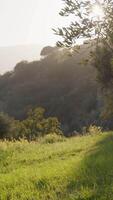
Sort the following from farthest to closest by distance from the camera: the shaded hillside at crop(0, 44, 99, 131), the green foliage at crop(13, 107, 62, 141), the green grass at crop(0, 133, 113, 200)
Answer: the shaded hillside at crop(0, 44, 99, 131) → the green foliage at crop(13, 107, 62, 141) → the green grass at crop(0, 133, 113, 200)

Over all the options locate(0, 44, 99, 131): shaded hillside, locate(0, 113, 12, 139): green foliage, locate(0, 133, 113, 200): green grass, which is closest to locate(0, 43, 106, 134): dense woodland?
locate(0, 44, 99, 131): shaded hillside

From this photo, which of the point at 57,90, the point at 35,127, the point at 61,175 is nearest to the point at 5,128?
the point at 35,127

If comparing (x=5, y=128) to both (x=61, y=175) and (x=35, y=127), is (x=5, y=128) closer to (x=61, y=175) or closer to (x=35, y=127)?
(x=35, y=127)

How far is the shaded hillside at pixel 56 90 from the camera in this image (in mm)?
77250

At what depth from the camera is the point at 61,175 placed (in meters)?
13.0

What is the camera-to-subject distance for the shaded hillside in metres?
77.2

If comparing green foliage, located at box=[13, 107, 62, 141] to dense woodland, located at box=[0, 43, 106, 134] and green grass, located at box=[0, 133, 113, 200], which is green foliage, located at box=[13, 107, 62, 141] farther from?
green grass, located at box=[0, 133, 113, 200]

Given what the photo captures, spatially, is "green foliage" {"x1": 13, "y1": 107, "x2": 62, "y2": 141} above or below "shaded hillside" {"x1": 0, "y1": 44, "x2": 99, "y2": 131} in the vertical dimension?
below

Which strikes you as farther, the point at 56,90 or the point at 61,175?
the point at 56,90

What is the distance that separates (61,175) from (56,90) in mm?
78682

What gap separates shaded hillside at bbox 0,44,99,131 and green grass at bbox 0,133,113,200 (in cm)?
5168

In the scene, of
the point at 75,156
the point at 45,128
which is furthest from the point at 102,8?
the point at 45,128

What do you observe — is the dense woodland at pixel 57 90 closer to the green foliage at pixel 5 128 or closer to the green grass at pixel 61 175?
the green foliage at pixel 5 128

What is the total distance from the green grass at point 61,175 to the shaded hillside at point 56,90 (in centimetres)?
5168
